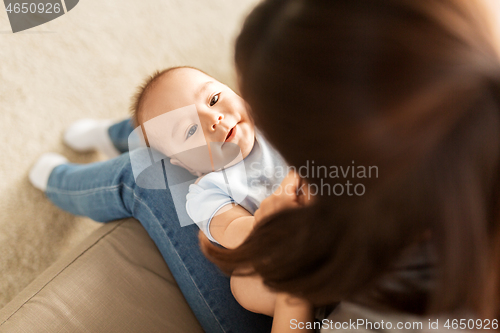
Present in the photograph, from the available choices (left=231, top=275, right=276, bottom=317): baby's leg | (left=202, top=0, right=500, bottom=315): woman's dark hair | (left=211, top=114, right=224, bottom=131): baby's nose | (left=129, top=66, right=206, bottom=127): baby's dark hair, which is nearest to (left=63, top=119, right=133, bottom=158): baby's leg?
(left=129, top=66, right=206, bottom=127): baby's dark hair

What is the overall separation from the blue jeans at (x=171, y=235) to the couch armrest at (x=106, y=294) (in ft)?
0.12

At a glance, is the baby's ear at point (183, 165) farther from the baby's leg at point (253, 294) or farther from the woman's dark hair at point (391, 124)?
the woman's dark hair at point (391, 124)

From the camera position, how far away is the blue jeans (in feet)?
2.37

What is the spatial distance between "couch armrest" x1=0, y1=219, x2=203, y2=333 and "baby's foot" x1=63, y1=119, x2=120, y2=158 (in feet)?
1.28

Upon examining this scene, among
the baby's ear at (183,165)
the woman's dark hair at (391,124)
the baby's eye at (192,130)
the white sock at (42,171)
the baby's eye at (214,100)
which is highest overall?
the woman's dark hair at (391,124)

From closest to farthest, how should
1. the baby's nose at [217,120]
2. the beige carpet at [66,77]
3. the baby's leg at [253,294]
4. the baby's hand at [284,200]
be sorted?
the baby's hand at [284,200] → the baby's leg at [253,294] → the baby's nose at [217,120] → the beige carpet at [66,77]

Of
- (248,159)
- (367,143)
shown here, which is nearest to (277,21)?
(367,143)

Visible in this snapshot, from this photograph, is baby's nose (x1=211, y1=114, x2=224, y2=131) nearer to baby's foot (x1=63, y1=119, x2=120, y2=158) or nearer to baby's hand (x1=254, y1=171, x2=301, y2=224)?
baby's hand (x1=254, y1=171, x2=301, y2=224)

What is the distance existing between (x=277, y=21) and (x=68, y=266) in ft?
2.24

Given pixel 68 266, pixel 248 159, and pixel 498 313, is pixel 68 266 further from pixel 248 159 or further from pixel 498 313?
pixel 498 313

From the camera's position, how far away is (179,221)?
761 mm

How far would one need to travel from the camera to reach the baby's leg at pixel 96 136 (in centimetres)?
106

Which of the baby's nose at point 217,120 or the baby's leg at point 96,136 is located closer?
the baby's nose at point 217,120

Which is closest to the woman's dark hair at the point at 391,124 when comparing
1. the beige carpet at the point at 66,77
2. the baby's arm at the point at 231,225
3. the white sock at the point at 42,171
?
the baby's arm at the point at 231,225
